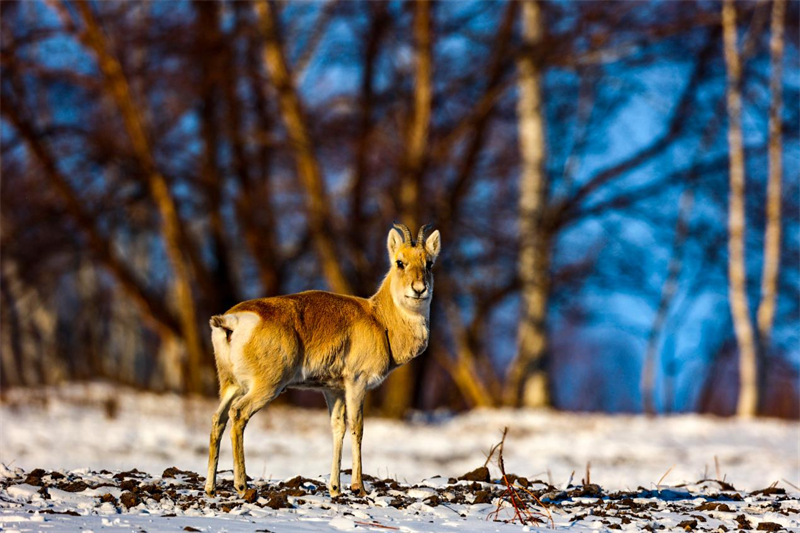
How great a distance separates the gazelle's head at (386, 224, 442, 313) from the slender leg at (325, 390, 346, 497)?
0.90 metres

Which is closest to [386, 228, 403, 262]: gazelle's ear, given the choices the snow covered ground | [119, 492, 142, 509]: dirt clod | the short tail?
the short tail

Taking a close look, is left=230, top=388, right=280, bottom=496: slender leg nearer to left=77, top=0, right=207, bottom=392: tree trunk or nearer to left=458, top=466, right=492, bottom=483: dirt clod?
left=458, top=466, right=492, bottom=483: dirt clod

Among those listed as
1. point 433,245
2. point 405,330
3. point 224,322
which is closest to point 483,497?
point 405,330

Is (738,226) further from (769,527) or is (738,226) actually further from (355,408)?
(355,408)

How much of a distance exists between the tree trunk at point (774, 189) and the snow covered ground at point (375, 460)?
2.45 meters

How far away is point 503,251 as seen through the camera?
22641mm

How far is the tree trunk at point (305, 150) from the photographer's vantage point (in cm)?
2075

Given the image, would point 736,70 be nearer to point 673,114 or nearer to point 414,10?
point 673,114

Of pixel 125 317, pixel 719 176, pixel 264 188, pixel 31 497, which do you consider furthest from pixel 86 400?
pixel 125 317

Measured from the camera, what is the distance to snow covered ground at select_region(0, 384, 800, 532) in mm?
6770

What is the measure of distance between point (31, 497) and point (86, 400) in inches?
539

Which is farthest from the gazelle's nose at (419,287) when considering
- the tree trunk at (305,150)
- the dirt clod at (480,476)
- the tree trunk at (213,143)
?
the tree trunk at (213,143)

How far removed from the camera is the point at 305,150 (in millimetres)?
20703

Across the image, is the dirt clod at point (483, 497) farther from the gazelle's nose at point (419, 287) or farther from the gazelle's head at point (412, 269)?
the gazelle's nose at point (419, 287)
